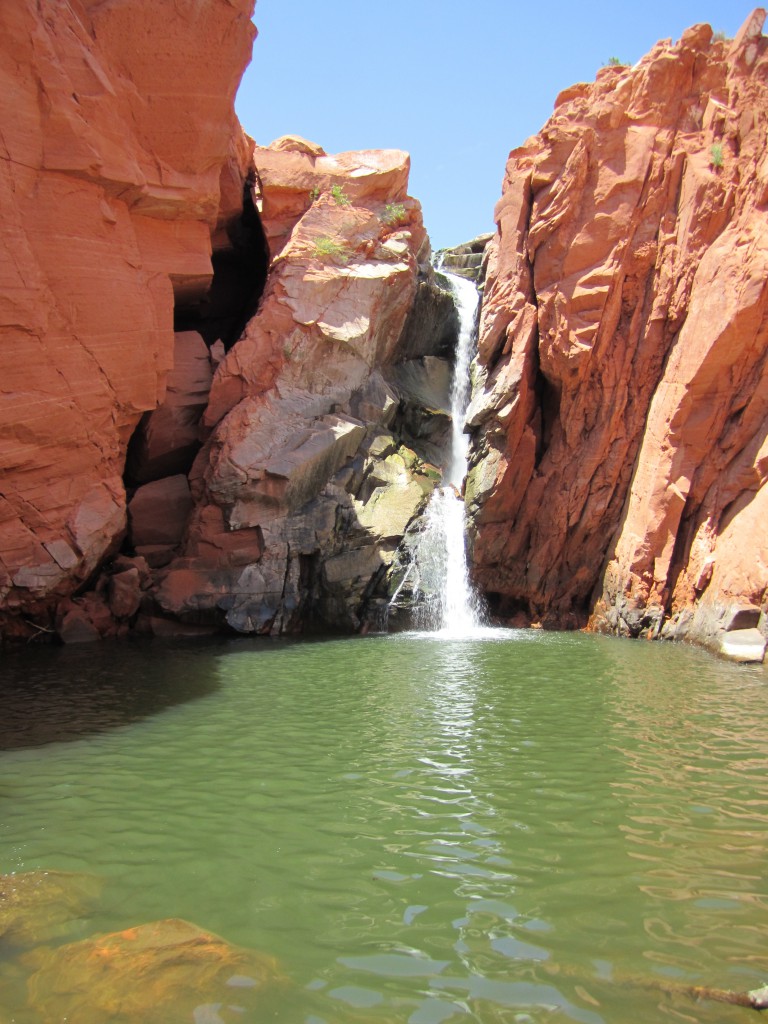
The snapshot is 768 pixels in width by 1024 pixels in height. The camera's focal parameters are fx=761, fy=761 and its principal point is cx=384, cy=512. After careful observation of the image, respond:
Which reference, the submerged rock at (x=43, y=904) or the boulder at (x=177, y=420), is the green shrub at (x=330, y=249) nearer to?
the boulder at (x=177, y=420)

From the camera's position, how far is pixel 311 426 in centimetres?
1806

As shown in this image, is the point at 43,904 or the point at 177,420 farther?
the point at 177,420

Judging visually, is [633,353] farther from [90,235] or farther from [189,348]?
[90,235]

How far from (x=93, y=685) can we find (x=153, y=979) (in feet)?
26.4

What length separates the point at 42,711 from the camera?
919 centimetres

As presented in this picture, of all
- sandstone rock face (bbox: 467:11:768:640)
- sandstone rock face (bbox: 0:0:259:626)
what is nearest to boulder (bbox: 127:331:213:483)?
sandstone rock face (bbox: 0:0:259:626)

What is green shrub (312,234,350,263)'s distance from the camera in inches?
765

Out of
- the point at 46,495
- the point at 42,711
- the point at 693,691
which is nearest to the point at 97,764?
the point at 42,711

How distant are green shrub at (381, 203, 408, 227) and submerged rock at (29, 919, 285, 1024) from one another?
1993 centimetres

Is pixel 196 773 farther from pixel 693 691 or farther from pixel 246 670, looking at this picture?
pixel 693 691

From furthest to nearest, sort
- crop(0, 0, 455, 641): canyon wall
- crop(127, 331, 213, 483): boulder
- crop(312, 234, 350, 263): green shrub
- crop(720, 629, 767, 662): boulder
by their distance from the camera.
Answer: crop(312, 234, 350, 263): green shrub
crop(127, 331, 213, 483): boulder
crop(0, 0, 455, 641): canyon wall
crop(720, 629, 767, 662): boulder

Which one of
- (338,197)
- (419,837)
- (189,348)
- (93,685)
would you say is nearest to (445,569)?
(189,348)

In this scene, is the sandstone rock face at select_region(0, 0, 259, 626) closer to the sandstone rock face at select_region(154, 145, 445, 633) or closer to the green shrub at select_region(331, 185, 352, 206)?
the sandstone rock face at select_region(154, 145, 445, 633)

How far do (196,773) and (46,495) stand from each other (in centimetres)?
920
